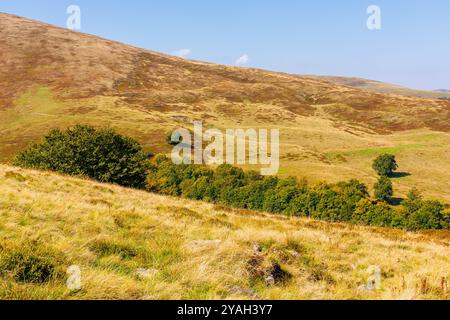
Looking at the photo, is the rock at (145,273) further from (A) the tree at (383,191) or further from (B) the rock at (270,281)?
(A) the tree at (383,191)

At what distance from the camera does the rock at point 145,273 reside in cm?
772

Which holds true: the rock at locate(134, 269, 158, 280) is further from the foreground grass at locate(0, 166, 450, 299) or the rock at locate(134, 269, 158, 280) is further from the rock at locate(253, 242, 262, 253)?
the rock at locate(253, 242, 262, 253)

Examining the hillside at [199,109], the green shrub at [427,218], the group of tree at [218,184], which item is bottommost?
the green shrub at [427,218]

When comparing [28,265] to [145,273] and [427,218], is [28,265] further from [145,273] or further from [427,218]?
[427,218]

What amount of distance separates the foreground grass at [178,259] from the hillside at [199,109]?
240ft

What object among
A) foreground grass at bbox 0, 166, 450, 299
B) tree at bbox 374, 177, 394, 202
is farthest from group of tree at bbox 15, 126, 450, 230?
foreground grass at bbox 0, 166, 450, 299

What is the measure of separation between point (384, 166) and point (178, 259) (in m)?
92.6

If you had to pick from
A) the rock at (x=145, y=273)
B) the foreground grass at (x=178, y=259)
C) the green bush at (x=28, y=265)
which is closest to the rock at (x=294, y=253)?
the foreground grass at (x=178, y=259)

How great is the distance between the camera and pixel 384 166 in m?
92.7

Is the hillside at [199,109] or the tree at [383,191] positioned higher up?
the hillside at [199,109]

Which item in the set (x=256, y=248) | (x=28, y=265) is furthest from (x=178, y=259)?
(x=28, y=265)
